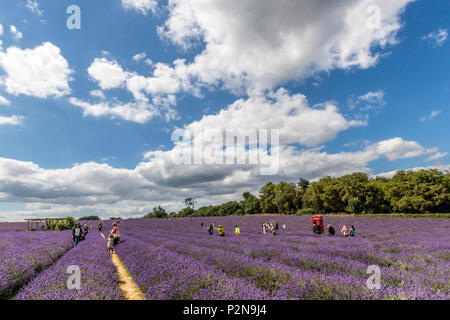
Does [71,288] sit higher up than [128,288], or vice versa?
[71,288]

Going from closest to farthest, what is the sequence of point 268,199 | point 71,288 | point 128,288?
point 71,288
point 128,288
point 268,199

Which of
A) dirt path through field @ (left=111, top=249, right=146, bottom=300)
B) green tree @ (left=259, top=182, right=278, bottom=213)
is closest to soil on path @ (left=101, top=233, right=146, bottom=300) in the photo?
dirt path through field @ (left=111, top=249, right=146, bottom=300)

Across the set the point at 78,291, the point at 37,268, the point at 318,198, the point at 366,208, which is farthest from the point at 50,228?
the point at 366,208

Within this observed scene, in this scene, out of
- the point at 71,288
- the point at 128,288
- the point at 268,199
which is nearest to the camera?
the point at 71,288

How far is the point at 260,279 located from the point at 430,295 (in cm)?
290

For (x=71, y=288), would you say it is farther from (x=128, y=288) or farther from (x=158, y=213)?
(x=158, y=213)

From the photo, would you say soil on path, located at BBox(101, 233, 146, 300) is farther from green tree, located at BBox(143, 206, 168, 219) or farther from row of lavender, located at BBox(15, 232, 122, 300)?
green tree, located at BBox(143, 206, 168, 219)

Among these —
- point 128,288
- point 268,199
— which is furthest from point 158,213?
point 128,288

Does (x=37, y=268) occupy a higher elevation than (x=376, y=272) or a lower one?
lower

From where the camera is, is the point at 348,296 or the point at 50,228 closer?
the point at 348,296

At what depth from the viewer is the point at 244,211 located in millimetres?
78750

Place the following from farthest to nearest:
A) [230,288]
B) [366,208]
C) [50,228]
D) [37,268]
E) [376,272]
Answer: [366,208] < [50,228] < [37,268] < [376,272] < [230,288]

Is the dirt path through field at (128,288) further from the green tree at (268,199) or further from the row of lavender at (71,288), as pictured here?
the green tree at (268,199)
